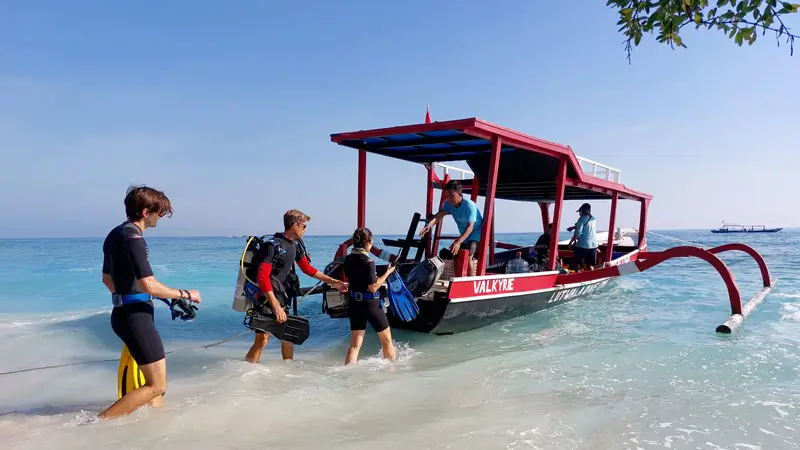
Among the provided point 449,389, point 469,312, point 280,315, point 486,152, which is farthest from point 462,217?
point 280,315

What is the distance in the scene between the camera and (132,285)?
3.40 m

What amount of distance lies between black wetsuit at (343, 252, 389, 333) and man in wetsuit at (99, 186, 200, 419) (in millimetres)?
2019

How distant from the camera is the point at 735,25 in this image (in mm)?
3379

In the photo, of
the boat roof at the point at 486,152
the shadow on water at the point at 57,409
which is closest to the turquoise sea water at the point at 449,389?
the shadow on water at the point at 57,409

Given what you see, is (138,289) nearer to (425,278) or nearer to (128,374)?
(128,374)

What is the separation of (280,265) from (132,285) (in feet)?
5.59

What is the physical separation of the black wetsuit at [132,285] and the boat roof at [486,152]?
386 cm

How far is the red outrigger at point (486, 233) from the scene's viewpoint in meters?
6.42

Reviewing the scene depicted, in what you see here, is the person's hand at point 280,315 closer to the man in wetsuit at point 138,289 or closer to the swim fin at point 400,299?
the man in wetsuit at point 138,289

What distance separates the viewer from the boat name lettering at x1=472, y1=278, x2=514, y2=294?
645 centimetres

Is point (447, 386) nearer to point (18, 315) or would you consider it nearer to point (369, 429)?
point (369, 429)

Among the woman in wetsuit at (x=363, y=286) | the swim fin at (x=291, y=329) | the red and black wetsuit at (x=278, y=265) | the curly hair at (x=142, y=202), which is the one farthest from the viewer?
the woman in wetsuit at (x=363, y=286)

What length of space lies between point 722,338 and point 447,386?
15.8ft

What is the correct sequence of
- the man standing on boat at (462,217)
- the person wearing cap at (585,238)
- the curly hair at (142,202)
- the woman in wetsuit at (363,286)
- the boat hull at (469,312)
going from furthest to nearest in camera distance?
the person wearing cap at (585,238) → the man standing on boat at (462,217) → the boat hull at (469,312) → the woman in wetsuit at (363,286) → the curly hair at (142,202)
